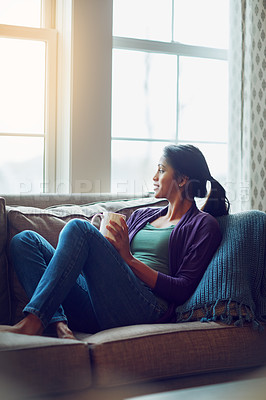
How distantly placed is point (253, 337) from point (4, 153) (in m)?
1.82

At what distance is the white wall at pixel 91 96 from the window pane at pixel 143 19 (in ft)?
0.91

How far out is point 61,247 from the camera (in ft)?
6.11

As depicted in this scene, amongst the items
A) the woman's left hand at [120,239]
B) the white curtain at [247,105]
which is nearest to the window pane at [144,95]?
the white curtain at [247,105]

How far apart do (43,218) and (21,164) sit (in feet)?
2.96

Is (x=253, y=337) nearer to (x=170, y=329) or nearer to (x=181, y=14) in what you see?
(x=170, y=329)

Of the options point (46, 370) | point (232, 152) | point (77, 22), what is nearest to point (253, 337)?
point (46, 370)

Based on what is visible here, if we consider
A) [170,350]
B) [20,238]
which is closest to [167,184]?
[20,238]

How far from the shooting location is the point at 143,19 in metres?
3.33

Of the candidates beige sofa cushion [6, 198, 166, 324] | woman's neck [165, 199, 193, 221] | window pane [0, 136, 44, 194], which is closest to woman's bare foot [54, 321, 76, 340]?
beige sofa cushion [6, 198, 166, 324]

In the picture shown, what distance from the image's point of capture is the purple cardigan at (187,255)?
6.48 ft

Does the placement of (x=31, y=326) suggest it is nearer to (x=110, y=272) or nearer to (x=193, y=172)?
(x=110, y=272)

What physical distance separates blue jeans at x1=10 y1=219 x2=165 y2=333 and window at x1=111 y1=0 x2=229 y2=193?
1361 millimetres

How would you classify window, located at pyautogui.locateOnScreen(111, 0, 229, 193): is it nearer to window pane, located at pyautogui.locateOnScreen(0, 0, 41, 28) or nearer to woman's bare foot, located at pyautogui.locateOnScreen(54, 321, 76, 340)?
window pane, located at pyautogui.locateOnScreen(0, 0, 41, 28)

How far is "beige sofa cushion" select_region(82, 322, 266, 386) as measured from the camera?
166cm
